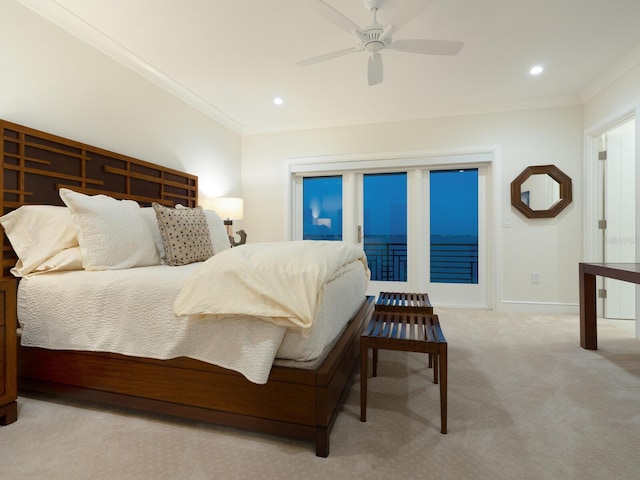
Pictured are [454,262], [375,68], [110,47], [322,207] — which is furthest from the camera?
[322,207]

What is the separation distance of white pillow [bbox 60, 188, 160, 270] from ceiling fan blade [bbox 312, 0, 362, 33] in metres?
1.76

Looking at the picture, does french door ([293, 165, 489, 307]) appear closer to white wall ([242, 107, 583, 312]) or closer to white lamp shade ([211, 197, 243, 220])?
white wall ([242, 107, 583, 312])

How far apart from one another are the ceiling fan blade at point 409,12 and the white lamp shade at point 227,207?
2556mm

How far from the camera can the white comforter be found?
1.26m

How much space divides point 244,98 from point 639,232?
13.6 ft

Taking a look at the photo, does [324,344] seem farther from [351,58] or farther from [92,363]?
[351,58]

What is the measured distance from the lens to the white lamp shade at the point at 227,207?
12.6 ft

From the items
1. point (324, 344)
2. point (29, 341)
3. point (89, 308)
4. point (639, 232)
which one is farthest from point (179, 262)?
point (639, 232)

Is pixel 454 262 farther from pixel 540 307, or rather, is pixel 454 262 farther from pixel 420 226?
pixel 540 307

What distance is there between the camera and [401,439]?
140 centimetres

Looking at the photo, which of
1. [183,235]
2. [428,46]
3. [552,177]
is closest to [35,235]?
[183,235]

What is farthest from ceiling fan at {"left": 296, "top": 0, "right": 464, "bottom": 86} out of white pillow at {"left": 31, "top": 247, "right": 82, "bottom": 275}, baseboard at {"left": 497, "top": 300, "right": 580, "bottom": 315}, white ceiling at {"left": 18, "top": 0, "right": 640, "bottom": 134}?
baseboard at {"left": 497, "top": 300, "right": 580, "bottom": 315}

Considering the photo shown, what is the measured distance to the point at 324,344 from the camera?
141cm

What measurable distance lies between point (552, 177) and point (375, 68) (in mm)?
2686
